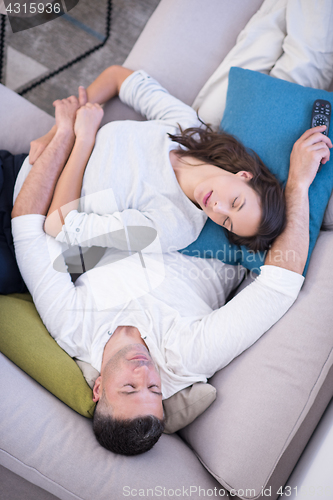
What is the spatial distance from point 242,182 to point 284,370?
25.8 inches

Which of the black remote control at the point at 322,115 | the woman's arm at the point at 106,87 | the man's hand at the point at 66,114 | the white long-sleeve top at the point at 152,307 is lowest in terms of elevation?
the white long-sleeve top at the point at 152,307

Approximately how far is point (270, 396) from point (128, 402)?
444 mm

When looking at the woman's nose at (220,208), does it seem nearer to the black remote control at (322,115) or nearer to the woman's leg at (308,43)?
the black remote control at (322,115)

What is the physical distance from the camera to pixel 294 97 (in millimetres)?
1237

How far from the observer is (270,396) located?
39.5 inches

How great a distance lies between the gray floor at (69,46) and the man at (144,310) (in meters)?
0.79

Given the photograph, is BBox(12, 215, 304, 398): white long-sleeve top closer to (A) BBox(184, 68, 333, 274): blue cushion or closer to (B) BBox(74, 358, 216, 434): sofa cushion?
(B) BBox(74, 358, 216, 434): sofa cushion

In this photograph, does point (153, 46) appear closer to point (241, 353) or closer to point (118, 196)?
point (118, 196)

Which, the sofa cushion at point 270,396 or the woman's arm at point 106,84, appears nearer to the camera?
the sofa cushion at point 270,396

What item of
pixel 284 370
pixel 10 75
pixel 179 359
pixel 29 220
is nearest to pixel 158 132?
pixel 29 220

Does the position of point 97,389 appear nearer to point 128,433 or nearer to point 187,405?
point 128,433

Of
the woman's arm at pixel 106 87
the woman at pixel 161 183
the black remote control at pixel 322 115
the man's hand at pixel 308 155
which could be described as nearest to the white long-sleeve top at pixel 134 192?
the woman at pixel 161 183

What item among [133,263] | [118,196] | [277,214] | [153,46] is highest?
[153,46]

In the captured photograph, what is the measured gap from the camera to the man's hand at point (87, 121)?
4.27 feet
